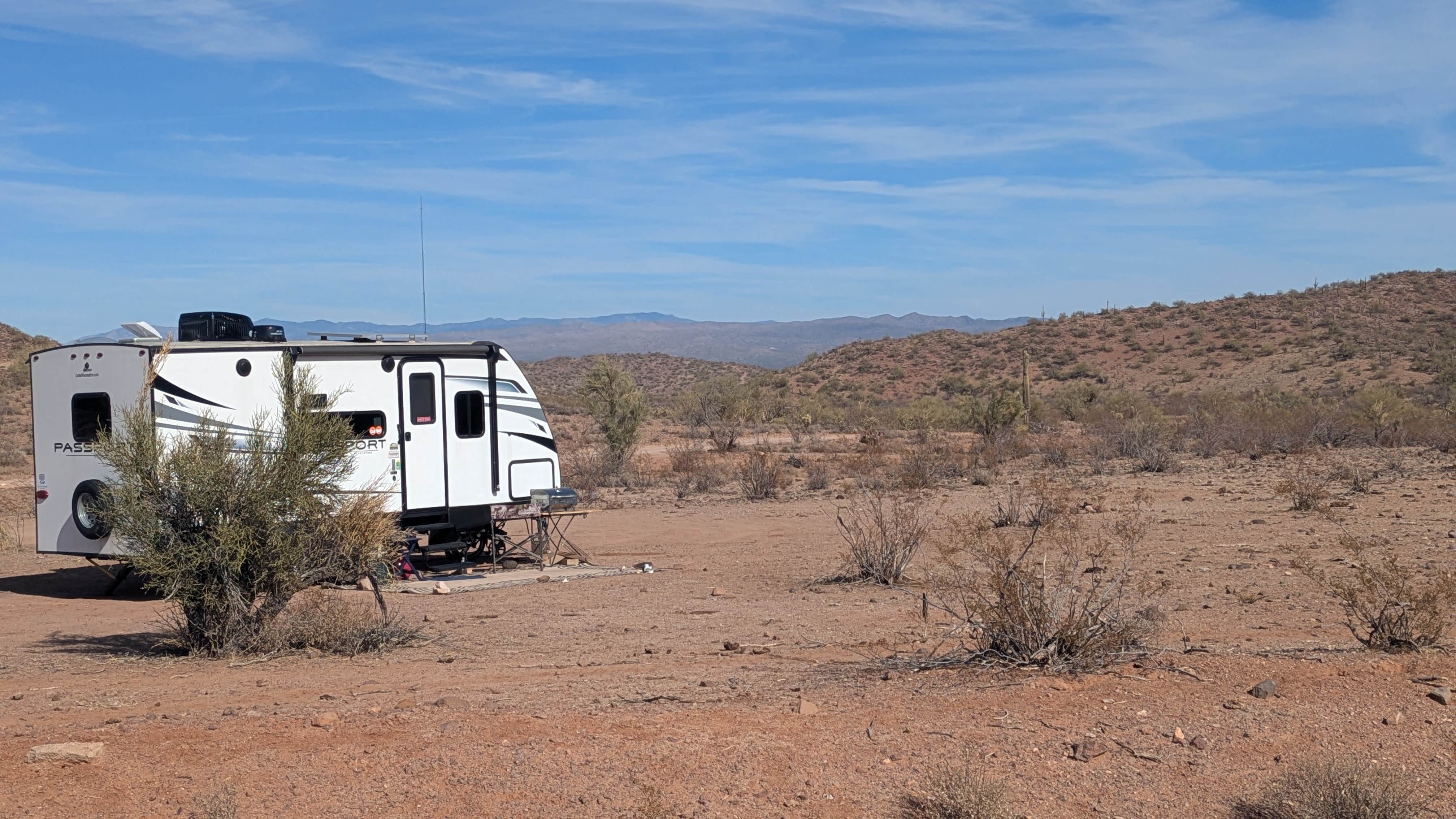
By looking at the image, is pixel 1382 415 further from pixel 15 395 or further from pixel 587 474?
pixel 15 395

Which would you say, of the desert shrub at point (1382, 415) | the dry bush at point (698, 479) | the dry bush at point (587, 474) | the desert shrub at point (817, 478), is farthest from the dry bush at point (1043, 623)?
the desert shrub at point (1382, 415)

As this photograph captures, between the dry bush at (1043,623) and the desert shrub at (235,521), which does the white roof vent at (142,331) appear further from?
the dry bush at (1043,623)

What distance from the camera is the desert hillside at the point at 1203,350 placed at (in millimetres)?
45406

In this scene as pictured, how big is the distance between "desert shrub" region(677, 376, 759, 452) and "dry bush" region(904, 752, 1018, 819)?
1064 inches

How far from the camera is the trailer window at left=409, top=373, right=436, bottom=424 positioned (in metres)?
12.8

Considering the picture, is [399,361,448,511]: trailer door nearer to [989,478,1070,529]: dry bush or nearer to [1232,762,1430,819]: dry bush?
[989,478,1070,529]: dry bush

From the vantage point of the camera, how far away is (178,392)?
1158 centimetres

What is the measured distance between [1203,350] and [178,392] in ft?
158

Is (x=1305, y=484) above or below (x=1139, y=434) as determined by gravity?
below

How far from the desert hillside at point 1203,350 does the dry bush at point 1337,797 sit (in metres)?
39.3

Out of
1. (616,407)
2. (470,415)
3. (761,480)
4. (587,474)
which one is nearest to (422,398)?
(470,415)

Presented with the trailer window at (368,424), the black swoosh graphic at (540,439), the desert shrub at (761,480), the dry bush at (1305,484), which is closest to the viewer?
the trailer window at (368,424)

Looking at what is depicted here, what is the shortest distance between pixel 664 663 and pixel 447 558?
22.3 feet

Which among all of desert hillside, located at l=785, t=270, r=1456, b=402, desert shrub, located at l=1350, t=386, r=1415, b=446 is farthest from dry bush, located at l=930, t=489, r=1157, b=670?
desert hillside, located at l=785, t=270, r=1456, b=402
